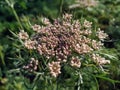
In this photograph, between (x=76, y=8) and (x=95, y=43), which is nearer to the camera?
Result: (x=95, y=43)

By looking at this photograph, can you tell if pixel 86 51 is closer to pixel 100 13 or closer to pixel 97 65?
pixel 97 65

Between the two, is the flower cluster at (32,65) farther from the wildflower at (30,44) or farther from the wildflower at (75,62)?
the wildflower at (75,62)

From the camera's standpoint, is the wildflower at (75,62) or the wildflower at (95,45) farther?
the wildflower at (95,45)

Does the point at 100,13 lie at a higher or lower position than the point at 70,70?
lower

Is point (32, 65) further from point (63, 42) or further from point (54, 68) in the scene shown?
point (63, 42)

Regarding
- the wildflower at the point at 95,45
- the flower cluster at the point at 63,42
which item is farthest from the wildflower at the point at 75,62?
the wildflower at the point at 95,45

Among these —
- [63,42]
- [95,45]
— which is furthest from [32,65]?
[95,45]

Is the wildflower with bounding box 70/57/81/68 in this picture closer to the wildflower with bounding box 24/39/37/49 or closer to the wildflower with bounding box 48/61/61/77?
the wildflower with bounding box 48/61/61/77

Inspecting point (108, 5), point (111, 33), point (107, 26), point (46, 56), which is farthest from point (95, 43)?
point (108, 5)
